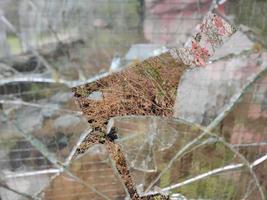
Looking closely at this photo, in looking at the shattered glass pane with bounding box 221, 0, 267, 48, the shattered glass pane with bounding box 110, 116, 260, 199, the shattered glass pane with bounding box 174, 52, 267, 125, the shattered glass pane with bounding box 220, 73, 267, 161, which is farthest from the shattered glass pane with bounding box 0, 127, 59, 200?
the shattered glass pane with bounding box 221, 0, 267, 48

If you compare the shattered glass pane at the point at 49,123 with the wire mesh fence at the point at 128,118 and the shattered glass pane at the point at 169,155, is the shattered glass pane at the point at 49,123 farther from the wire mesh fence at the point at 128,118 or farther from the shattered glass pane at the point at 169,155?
the shattered glass pane at the point at 169,155

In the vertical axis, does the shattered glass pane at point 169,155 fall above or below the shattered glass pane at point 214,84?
below

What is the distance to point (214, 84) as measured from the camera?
6.48 feet

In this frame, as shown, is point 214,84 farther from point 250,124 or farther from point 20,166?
point 20,166

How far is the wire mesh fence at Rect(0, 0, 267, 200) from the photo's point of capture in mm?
1758

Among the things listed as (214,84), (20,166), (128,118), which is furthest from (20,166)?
(214,84)

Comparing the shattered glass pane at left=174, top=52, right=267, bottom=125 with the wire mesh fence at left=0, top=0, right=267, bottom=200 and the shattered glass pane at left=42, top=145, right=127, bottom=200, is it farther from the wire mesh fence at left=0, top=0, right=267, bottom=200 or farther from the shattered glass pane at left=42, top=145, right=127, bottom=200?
the shattered glass pane at left=42, top=145, right=127, bottom=200

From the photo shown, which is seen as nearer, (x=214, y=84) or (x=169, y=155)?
(x=214, y=84)

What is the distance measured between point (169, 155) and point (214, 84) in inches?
12.8

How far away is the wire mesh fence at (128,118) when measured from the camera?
1758 millimetres

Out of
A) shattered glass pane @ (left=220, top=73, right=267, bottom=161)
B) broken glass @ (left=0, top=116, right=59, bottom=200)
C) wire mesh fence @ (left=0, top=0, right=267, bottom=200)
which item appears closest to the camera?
wire mesh fence @ (left=0, top=0, right=267, bottom=200)

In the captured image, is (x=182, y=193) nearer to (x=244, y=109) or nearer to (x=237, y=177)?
(x=237, y=177)

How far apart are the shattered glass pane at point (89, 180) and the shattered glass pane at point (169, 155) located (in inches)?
4.8

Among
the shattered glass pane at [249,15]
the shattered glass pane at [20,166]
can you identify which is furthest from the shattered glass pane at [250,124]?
the shattered glass pane at [20,166]
